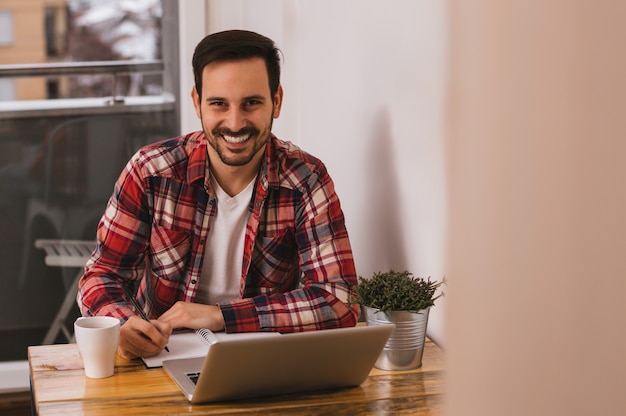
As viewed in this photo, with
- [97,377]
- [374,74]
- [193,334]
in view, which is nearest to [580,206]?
[97,377]

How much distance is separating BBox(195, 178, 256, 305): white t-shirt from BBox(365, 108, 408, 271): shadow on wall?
0.31 meters

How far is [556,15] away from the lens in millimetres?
183

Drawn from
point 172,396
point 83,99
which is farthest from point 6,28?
point 172,396

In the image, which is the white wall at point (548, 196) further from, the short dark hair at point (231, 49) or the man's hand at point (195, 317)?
the short dark hair at point (231, 49)

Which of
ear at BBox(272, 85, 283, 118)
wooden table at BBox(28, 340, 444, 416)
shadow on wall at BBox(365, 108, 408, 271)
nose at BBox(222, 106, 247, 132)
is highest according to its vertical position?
ear at BBox(272, 85, 283, 118)

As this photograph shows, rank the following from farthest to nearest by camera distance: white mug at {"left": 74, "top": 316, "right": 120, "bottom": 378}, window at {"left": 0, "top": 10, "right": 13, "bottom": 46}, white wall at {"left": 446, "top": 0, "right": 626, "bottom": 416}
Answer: window at {"left": 0, "top": 10, "right": 13, "bottom": 46}
white mug at {"left": 74, "top": 316, "right": 120, "bottom": 378}
white wall at {"left": 446, "top": 0, "right": 626, "bottom": 416}

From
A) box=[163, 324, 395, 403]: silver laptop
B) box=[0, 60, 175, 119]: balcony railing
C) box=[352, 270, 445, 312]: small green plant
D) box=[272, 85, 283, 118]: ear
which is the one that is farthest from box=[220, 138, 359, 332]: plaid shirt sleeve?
box=[0, 60, 175, 119]: balcony railing

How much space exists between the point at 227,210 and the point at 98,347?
0.59 metres

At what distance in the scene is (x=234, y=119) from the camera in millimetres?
1836

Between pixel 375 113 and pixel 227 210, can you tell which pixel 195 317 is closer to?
pixel 227 210

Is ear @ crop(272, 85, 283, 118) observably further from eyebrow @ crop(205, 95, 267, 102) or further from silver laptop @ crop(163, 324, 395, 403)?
silver laptop @ crop(163, 324, 395, 403)

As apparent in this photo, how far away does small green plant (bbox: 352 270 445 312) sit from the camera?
4.69 feet

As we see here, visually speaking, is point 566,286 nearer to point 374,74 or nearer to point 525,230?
point 525,230

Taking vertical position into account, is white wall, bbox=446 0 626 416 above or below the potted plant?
above
